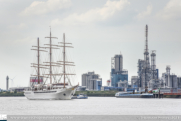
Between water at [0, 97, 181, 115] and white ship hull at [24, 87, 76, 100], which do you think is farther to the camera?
white ship hull at [24, 87, 76, 100]

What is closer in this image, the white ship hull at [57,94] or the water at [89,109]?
the water at [89,109]

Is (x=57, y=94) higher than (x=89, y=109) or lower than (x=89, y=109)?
higher

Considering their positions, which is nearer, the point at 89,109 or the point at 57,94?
the point at 89,109

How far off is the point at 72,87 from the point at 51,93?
917 centimetres

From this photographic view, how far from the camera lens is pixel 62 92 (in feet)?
503
